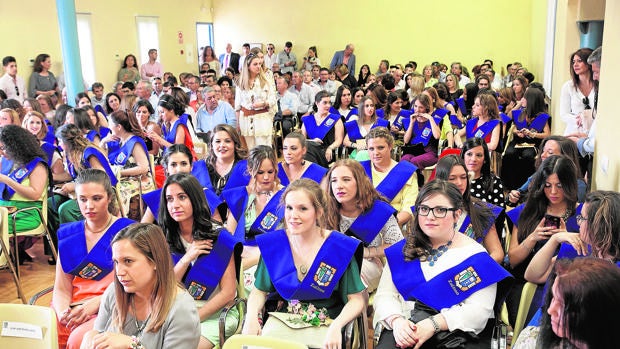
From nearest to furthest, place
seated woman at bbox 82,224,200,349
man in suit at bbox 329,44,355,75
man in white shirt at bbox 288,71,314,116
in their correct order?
seated woman at bbox 82,224,200,349 < man in white shirt at bbox 288,71,314,116 < man in suit at bbox 329,44,355,75

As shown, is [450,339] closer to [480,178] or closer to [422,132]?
[480,178]

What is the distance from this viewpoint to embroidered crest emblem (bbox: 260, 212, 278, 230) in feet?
11.8

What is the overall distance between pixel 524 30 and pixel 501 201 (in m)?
10.5

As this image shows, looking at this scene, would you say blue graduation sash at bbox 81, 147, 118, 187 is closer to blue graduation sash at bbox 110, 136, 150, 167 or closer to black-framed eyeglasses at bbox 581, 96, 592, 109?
blue graduation sash at bbox 110, 136, 150, 167

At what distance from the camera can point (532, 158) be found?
5.73 metres

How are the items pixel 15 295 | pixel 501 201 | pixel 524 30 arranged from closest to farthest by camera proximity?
1. pixel 501 201
2. pixel 15 295
3. pixel 524 30

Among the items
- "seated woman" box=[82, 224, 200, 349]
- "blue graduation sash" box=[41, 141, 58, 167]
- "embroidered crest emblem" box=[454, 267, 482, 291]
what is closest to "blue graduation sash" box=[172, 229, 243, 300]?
"seated woman" box=[82, 224, 200, 349]

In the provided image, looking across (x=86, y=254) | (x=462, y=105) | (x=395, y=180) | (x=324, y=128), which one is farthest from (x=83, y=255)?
(x=462, y=105)

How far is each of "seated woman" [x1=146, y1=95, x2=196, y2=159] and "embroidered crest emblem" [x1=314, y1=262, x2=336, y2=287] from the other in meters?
3.32

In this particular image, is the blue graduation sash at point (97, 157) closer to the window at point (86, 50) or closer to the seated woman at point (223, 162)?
the seated woman at point (223, 162)

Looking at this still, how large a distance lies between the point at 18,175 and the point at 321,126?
10.2 ft

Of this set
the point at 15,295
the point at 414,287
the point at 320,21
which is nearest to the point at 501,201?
the point at 414,287

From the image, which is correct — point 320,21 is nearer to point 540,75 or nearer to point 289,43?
point 289,43

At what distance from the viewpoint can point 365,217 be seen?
125 inches
